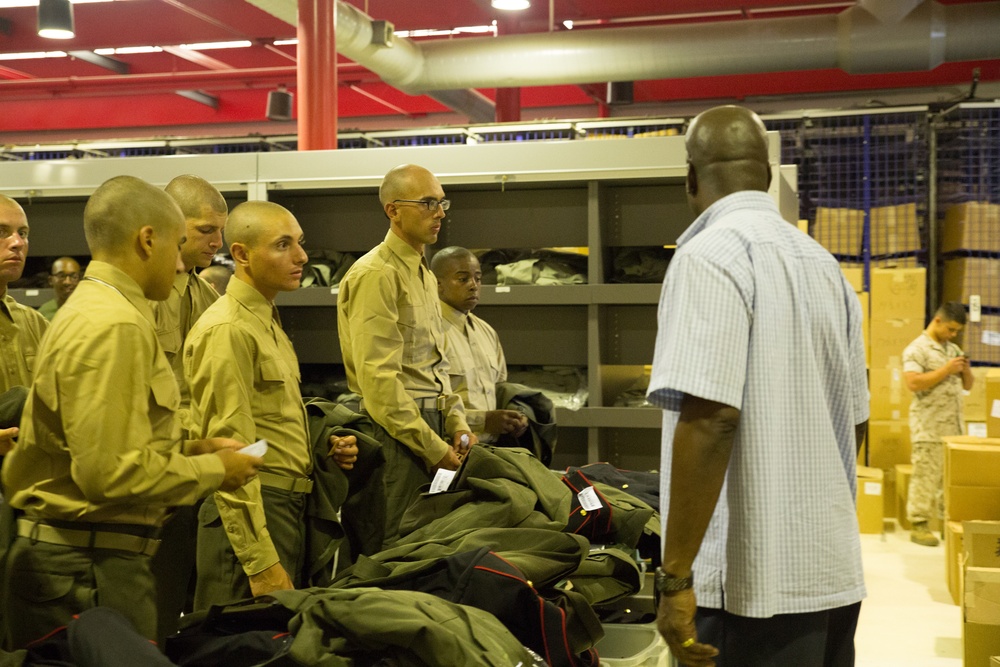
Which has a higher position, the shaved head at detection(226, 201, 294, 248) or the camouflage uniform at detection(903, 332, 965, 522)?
the shaved head at detection(226, 201, 294, 248)

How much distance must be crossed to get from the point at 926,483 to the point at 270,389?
5.83 meters

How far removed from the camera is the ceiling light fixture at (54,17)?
7.00 metres

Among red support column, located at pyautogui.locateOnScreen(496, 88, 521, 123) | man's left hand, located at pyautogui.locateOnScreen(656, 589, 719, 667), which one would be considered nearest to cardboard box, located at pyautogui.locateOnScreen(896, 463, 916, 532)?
red support column, located at pyautogui.locateOnScreen(496, 88, 521, 123)

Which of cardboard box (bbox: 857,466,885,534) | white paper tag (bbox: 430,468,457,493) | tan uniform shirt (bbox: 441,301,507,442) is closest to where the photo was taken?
Answer: white paper tag (bbox: 430,468,457,493)

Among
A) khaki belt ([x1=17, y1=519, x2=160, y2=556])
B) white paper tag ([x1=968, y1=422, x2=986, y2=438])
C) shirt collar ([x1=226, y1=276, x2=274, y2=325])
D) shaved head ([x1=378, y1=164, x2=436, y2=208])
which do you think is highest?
shaved head ([x1=378, y1=164, x2=436, y2=208])

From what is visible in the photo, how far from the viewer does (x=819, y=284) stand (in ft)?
5.82

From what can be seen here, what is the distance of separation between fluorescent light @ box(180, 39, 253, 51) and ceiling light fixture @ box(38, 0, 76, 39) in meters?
4.36

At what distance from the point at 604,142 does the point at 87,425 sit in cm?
320

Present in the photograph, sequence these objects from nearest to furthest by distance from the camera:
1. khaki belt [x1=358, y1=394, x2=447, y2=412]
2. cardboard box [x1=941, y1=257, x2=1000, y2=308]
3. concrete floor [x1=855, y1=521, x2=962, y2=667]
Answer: khaki belt [x1=358, y1=394, x2=447, y2=412] < concrete floor [x1=855, y1=521, x2=962, y2=667] < cardboard box [x1=941, y1=257, x2=1000, y2=308]

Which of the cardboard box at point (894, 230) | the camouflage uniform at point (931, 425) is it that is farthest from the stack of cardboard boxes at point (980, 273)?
the camouflage uniform at point (931, 425)

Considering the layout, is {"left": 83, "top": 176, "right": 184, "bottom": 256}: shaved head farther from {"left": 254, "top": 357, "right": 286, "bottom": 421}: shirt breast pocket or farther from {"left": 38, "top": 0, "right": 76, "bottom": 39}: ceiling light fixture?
{"left": 38, "top": 0, "right": 76, "bottom": 39}: ceiling light fixture

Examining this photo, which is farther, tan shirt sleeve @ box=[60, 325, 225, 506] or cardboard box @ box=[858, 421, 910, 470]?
cardboard box @ box=[858, 421, 910, 470]

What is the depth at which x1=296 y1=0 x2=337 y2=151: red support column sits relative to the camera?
6598 mm

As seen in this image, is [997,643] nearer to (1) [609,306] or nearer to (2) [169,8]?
(1) [609,306]
